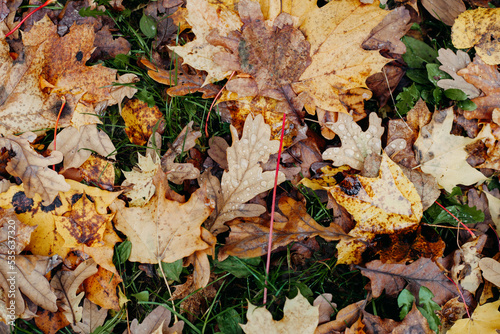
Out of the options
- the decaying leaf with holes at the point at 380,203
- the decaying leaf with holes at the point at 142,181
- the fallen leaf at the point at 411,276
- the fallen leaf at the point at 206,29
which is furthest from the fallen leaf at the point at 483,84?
the decaying leaf with holes at the point at 142,181

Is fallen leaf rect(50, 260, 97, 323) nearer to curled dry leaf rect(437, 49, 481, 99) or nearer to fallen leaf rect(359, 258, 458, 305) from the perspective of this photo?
fallen leaf rect(359, 258, 458, 305)

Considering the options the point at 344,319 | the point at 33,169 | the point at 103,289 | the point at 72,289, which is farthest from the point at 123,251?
the point at 344,319

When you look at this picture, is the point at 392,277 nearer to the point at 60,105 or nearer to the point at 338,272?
the point at 338,272

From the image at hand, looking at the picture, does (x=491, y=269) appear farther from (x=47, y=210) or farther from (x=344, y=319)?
(x=47, y=210)

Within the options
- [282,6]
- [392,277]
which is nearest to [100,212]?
[282,6]

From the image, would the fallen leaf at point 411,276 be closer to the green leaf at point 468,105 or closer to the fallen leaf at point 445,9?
the green leaf at point 468,105
